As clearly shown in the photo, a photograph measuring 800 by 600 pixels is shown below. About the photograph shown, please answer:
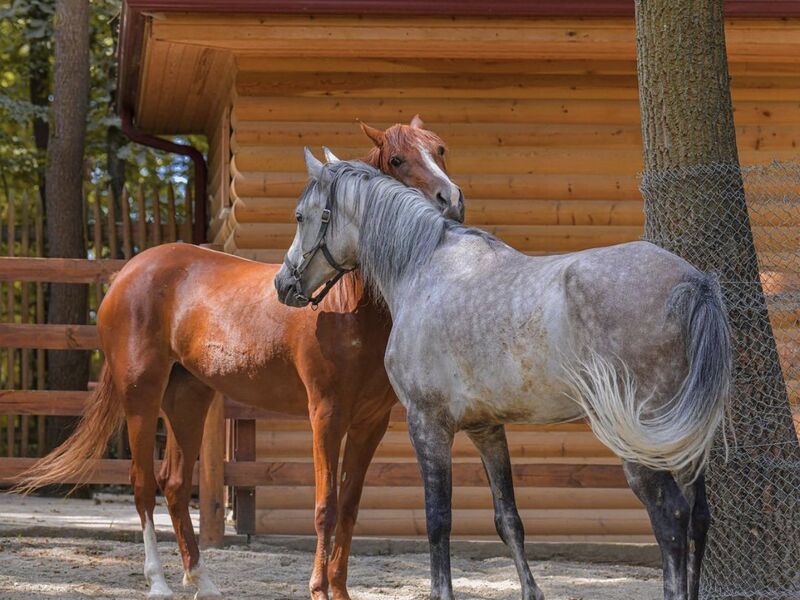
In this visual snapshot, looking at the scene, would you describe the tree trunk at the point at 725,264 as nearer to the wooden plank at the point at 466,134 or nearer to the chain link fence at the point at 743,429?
the chain link fence at the point at 743,429

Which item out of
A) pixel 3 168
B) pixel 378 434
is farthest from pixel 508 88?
pixel 3 168

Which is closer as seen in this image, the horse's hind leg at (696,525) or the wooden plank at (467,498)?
the horse's hind leg at (696,525)

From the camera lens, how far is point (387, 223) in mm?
4621

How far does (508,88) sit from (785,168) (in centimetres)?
292

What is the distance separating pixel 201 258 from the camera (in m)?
5.88

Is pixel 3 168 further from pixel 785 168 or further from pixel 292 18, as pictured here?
pixel 785 168

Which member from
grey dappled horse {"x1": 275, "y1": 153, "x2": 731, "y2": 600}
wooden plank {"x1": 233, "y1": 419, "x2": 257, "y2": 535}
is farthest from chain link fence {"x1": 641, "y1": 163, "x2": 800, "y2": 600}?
wooden plank {"x1": 233, "y1": 419, "x2": 257, "y2": 535}

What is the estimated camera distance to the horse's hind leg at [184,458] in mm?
5562

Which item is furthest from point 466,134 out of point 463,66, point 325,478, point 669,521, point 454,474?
point 669,521

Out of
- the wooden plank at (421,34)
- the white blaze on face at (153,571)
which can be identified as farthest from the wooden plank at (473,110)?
the white blaze on face at (153,571)

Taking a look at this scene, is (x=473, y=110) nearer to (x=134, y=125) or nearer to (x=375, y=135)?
(x=375, y=135)

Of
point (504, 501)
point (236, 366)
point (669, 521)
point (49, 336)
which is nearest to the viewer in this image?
point (669, 521)

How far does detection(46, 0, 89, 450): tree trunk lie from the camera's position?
10055 millimetres

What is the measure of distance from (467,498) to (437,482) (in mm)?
3435
